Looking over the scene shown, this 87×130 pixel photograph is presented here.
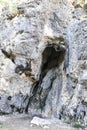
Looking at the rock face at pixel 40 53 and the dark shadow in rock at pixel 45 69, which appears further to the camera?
the dark shadow in rock at pixel 45 69

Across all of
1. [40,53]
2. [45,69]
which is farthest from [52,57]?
[40,53]

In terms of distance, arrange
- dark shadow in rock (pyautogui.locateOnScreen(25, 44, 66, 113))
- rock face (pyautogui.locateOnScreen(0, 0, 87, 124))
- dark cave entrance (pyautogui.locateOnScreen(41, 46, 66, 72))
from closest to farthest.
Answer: rock face (pyautogui.locateOnScreen(0, 0, 87, 124)) → dark shadow in rock (pyautogui.locateOnScreen(25, 44, 66, 113)) → dark cave entrance (pyautogui.locateOnScreen(41, 46, 66, 72))

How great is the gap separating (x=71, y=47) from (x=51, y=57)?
3590mm

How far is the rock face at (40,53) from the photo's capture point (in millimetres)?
19625

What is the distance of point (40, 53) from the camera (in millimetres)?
20969

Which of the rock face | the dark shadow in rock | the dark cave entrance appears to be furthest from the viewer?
the dark cave entrance

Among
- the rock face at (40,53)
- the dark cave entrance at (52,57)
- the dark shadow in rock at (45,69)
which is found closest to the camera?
the rock face at (40,53)

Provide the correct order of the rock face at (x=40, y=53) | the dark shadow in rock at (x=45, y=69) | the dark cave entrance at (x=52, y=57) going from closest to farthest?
the rock face at (x=40, y=53)
the dark shadow in rock at (x=45, y=69)
the dark cave entrance at (x=52, y=57)

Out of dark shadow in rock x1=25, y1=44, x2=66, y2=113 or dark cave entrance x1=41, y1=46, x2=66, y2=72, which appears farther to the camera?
dark cave entrance x1=41, y1=46, x2=66, y2=72

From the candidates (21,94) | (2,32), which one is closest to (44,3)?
(2,32)

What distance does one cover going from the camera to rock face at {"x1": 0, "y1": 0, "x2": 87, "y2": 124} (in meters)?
19.6

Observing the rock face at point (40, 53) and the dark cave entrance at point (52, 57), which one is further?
the dark cave entrance at point (52, 57)

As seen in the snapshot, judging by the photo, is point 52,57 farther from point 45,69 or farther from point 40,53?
point 40,53

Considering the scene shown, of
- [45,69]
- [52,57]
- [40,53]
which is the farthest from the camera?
[52,57]
